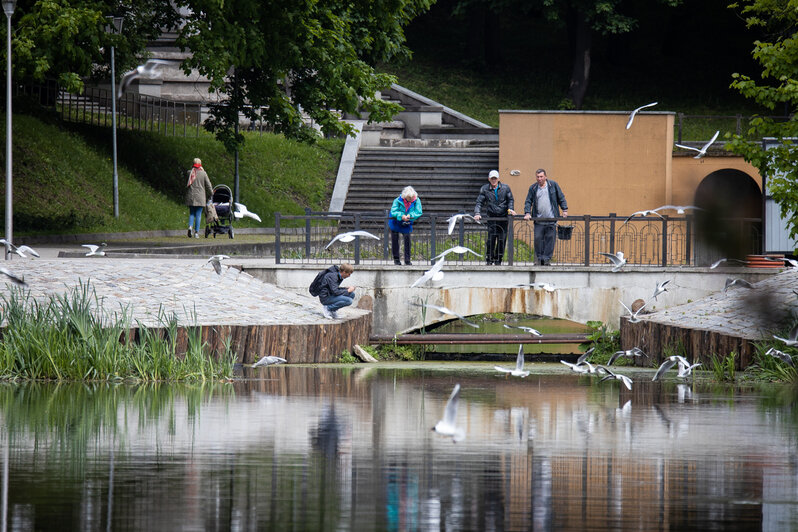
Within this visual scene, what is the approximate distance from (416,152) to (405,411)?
79.4ft

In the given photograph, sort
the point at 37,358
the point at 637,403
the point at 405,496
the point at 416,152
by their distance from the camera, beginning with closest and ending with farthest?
the point at 405,496 < the point at 637,403 < the point at 37,358 < the point at 416,152

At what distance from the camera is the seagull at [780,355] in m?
15.9

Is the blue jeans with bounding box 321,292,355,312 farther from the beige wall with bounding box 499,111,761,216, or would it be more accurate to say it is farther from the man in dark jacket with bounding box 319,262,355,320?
the beige wall with bounding box 499,111,761,216

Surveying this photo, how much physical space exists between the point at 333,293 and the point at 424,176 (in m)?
16.1

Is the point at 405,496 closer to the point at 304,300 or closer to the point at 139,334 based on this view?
the point at 139,334

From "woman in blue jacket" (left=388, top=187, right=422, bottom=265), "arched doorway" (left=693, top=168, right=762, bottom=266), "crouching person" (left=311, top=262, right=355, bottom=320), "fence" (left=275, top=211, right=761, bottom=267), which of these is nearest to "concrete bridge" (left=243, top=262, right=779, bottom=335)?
"fence" (left=275, top=211, right=761, bottom=267)

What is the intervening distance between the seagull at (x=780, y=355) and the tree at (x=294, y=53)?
1516 centimetres

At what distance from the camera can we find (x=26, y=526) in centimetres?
750

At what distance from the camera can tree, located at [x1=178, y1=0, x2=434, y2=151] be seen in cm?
2838

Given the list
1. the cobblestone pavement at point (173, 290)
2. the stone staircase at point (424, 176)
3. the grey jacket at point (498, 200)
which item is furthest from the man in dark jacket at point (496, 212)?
the stone staircase at point (424, 176)

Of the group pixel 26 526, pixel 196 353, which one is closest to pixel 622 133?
pixel 196 353

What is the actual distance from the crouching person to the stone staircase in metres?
13.4

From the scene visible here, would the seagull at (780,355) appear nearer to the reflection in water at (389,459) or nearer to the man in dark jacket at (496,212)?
the reflection in water at (389,459)

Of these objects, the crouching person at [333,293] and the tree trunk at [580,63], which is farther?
the tree trunk at [580,63]
